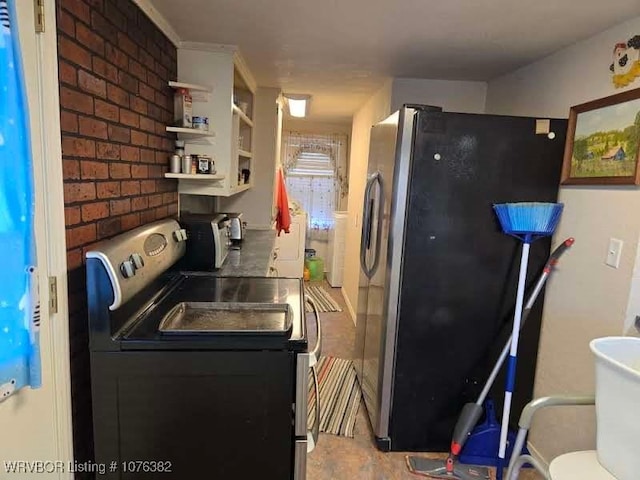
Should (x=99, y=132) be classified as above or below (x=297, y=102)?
below

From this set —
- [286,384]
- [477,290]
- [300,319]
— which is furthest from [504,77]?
[286,384]

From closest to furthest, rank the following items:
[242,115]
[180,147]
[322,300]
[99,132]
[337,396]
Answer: [99,132], [180,147], [337,396], [242,115], [322,300]

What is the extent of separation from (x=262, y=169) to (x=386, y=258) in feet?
6.22

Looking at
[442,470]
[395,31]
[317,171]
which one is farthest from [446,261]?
[317,171]

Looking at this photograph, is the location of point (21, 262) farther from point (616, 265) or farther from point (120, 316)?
point (616, 265)

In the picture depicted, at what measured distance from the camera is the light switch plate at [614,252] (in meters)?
1.69

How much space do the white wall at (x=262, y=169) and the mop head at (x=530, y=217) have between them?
2.22m

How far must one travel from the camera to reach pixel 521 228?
1.89 m

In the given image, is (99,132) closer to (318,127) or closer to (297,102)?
(297,102)

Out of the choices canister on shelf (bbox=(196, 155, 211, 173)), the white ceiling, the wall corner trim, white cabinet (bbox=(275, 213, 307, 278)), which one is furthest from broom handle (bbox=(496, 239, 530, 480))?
white cabinet (bbox=(275, 213, 307, 278))

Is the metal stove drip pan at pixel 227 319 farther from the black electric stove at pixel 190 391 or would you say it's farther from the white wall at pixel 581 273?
the white wall at pixel 581 273

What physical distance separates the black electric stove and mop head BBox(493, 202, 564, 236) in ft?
3.76

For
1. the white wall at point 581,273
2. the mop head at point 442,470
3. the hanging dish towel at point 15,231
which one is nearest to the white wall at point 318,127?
the white wall at point 581,273

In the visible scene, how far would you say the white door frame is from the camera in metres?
1.15
